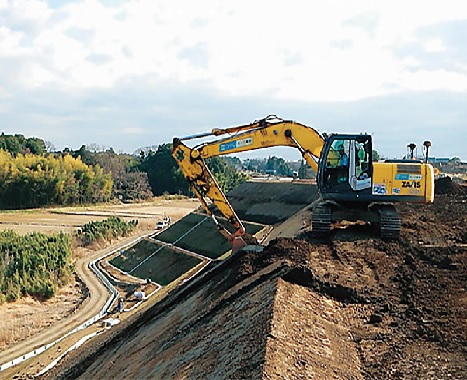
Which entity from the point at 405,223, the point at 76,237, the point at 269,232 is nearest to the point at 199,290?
the point at 405,223

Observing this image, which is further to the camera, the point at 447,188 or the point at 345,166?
the point at 447,188

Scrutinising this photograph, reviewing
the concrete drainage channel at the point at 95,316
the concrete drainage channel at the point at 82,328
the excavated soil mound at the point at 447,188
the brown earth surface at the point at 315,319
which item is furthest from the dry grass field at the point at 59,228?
the excavated soil mound at the point at 447,188

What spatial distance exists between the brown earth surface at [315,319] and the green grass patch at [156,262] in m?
15.1

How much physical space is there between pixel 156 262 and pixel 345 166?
959 inches

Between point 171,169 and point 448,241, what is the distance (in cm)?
8415

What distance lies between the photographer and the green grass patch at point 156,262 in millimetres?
35844

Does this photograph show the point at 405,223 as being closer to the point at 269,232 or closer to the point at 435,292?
the point at 435,292

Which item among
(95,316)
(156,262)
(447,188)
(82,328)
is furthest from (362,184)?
(156,262)

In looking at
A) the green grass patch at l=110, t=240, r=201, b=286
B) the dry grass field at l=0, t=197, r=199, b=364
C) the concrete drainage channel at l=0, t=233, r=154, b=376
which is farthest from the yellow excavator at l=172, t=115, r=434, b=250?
the green grass patch at l=110, t=240, r=201, b=286

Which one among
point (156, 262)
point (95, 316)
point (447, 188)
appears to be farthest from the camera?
point (156, 262)

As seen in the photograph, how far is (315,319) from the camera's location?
11477 mm

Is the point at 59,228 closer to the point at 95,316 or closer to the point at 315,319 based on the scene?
the point at 95,316

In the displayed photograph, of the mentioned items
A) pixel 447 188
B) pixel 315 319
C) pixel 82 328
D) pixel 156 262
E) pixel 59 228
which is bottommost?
pixel 82 328

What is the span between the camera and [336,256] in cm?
1641
